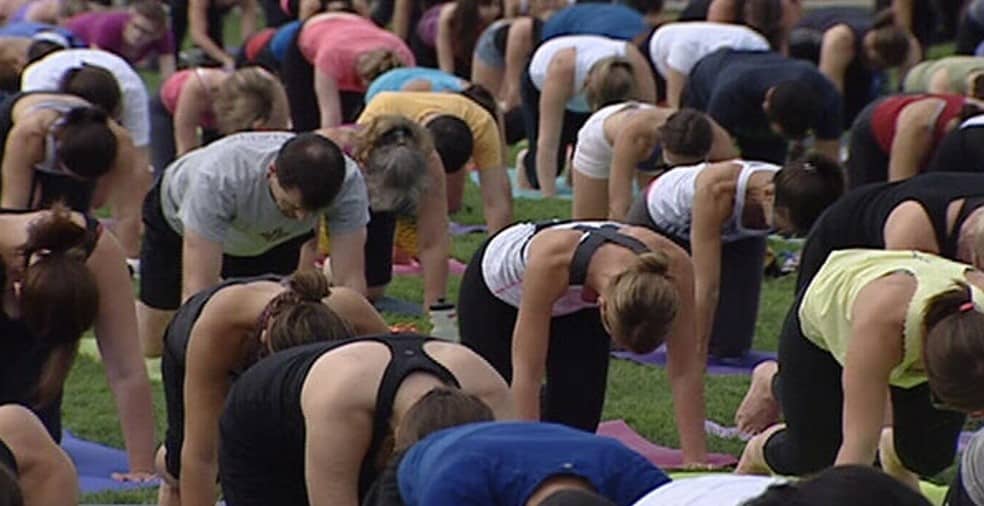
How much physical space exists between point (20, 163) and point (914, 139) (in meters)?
3.29

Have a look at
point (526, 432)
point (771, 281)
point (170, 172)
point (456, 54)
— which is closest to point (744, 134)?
point (771, 281)

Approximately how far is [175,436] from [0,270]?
66 centimetres

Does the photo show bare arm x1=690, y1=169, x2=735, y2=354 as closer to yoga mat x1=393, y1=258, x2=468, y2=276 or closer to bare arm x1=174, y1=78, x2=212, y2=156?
yoga mat x1=393, y1=258, x2=468, y2=276

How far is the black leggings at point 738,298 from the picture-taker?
7512mm

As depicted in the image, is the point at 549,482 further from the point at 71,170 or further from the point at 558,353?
the point at 71,170

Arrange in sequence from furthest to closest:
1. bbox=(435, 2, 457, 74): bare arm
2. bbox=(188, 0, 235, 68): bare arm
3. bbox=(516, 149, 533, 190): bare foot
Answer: bbox=(188, 0, 235, 68): bare arm → bbox=(435, 2, 457, 74): bare arm → bbox=(516, 149, 533, 190): bare foot

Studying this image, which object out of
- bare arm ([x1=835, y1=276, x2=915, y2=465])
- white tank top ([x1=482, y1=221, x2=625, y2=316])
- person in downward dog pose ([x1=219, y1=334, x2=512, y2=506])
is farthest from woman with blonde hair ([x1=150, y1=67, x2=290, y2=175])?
bare arm ([x1=835, y1=276, x2=915, y2=465])

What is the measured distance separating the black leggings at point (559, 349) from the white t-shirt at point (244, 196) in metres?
0.47

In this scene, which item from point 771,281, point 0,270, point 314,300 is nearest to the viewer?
point 314,300

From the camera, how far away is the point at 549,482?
140 inches

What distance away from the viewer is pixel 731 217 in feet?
22.3

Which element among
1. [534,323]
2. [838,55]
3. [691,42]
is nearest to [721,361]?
[534,323]

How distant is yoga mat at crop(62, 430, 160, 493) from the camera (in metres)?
6.06

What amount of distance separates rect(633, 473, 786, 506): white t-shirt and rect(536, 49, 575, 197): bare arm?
6717mm
